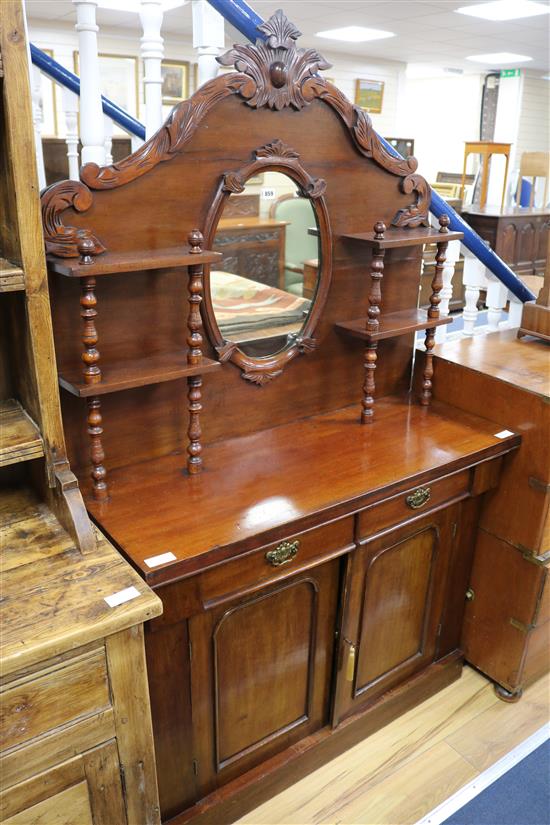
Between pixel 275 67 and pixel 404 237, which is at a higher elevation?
pixel 275 67

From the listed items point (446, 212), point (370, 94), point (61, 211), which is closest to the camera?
point (61, 211)

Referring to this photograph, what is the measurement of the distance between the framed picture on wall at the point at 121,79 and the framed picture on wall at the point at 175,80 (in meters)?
0.36

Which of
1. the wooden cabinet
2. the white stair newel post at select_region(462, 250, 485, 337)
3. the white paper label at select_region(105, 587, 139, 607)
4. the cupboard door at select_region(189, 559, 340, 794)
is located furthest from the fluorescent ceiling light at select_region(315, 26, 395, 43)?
the white paper label at select_region(105, 587, 139, 607)

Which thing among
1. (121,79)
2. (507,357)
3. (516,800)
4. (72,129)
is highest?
(121,79)

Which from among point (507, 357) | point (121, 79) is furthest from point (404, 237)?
point (121, 79)

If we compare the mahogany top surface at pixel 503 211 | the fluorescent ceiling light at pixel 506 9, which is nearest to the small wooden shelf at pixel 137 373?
the mahogany top surface at pixel 503 211

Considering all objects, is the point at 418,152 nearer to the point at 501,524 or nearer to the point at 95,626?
the point at 501,524

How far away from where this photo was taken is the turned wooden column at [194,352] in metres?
1.53

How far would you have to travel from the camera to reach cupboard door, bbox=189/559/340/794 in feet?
5.25

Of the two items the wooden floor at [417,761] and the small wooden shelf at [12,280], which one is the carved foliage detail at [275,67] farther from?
the wooden floor at [417,761]

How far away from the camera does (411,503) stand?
1829mm

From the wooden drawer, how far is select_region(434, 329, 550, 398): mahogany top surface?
327mm

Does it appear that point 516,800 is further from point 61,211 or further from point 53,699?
point 61,211

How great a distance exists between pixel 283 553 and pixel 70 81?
172cm
